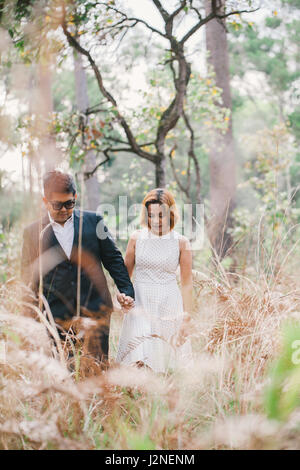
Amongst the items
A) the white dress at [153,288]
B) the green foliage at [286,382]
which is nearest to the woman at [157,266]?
the white dress at [153,288]

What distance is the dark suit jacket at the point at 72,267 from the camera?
3.14 m

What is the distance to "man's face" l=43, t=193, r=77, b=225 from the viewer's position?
3031 millimetres

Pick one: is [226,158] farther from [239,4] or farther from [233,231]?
[239,4]

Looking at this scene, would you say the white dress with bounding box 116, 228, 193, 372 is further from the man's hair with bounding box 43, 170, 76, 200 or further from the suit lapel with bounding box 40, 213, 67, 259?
the man's hair with bounding box 43, 170, 76, 200

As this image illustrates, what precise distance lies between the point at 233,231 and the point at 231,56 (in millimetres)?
13957

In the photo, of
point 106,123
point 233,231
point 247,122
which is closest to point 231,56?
point 247,122

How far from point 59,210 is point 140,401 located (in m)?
1.34

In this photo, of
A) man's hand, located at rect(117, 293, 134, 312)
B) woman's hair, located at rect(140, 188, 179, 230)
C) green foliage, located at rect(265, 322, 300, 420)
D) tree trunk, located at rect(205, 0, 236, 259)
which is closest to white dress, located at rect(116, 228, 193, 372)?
woman's hair, located at rect(140, 188, 179, 230)

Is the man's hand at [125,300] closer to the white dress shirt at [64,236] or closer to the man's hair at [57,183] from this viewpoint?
the white dress shirt at [64,236]

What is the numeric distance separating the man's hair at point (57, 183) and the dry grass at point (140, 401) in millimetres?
804

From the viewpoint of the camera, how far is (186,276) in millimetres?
3918

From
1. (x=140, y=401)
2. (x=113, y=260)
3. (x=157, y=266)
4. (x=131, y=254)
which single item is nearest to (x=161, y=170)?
(x=131, y=254)

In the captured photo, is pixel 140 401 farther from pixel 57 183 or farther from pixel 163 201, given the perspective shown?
pixel 163 201

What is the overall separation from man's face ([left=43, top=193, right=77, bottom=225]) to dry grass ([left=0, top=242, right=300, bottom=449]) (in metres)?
0.71
